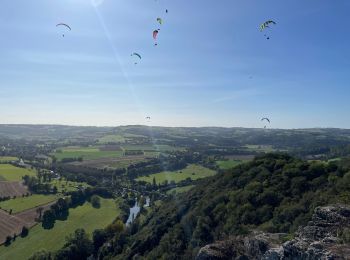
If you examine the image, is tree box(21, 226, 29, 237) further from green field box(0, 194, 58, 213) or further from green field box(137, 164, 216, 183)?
green field box(137, 164, 216, 183)

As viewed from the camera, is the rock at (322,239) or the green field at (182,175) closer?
the rock at (322,239)

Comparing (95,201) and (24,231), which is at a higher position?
(95,201)

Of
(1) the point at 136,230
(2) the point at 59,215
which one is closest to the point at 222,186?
(1) the point at 136,230

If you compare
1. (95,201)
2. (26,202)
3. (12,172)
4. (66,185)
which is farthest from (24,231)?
(12,172)

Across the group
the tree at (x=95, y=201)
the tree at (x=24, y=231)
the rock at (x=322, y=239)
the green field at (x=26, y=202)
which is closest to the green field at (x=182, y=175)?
the tree at (x=95, y=201)

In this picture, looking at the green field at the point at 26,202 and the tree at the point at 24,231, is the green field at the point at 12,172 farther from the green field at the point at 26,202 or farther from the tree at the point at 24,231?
the tree at the point at 24,231

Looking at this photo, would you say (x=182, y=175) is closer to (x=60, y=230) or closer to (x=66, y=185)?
(x=66, y=185)

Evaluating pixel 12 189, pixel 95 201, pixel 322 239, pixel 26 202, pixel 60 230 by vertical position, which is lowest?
pixel 60 230
